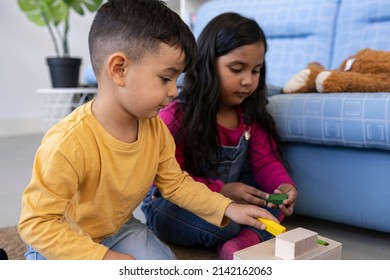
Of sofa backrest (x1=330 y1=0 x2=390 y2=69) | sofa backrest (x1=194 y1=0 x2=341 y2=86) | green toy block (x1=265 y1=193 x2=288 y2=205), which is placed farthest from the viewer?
sofa backrest (x1=194 y1=0 x2=341 y2=86)

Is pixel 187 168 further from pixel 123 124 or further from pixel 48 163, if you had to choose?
pixel 48 163

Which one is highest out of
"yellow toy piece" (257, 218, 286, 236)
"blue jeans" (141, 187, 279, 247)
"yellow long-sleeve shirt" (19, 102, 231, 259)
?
"yellow long-sleeve shirt" (19, 102, 231, 259)

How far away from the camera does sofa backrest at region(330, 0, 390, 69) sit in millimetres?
1398

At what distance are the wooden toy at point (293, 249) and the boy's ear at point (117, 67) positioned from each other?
1.00 ft

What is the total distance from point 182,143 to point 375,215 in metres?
0.46

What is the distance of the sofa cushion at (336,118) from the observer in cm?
87

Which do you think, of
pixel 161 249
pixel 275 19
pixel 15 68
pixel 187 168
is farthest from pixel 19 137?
pixel 161 249

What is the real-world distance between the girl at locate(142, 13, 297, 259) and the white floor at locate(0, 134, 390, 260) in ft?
0.52

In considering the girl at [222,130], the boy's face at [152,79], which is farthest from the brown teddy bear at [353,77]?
the boy's face at [152,79]

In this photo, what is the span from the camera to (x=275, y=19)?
1.67m

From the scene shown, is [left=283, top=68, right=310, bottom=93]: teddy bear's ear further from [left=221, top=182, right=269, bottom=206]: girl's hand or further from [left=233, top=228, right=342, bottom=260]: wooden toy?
[left=233, top=228, right=342, bottom=260]: wooden toy

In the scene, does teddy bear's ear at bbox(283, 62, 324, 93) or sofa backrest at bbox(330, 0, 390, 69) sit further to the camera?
sofa backrest at bbox(330, 0, 390, 69)

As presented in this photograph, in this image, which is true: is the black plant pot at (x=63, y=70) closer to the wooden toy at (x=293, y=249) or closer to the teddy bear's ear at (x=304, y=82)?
the teddy bear's ear at (x=304, y=82)

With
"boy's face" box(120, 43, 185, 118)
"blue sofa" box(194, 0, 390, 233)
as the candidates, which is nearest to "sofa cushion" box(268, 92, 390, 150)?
"blue sofa" box(194, 0, 390, 233)
